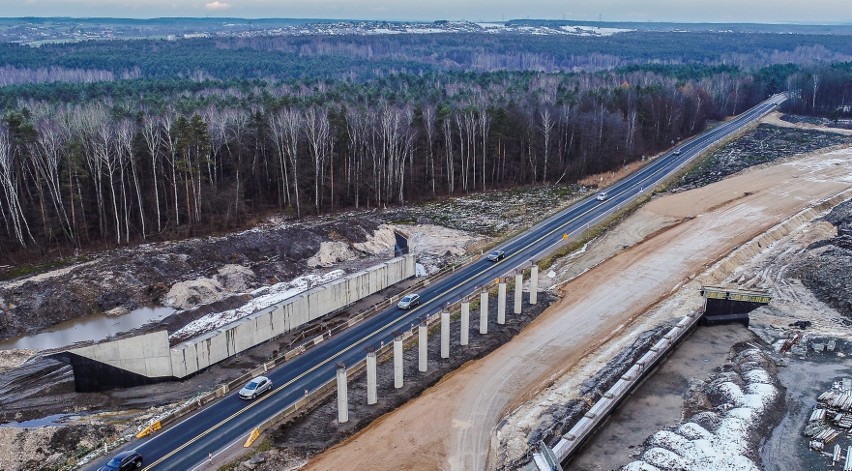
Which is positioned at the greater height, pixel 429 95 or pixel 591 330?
pixel 429 95

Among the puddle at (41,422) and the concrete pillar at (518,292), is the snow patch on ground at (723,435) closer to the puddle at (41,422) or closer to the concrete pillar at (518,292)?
the concrete pillar at (518,292)

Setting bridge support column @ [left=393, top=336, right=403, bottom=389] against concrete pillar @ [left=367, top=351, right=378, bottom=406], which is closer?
concrete pillar @ [left=367, top=351, right=378, bottom=406]

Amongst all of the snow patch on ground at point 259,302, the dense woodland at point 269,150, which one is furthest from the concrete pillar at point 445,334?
the dense woodland at point 269,150

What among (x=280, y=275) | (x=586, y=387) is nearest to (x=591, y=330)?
(x=586, y=387)

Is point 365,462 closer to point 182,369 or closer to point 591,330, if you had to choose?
point 182,369

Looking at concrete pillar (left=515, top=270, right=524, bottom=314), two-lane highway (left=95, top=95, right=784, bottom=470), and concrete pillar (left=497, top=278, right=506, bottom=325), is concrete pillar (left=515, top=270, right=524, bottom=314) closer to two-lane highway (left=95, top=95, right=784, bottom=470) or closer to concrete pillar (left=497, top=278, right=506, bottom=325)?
concrete pillar (left=497, top=278, right=506, bottom=325)

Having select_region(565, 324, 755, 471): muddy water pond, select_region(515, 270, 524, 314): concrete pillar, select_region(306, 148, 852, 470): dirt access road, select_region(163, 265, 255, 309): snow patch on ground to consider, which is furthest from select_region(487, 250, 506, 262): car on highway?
select_region(163, 265, 255, 309): snow patch on ground

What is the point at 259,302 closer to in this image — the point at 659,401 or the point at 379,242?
the point at 379,242
